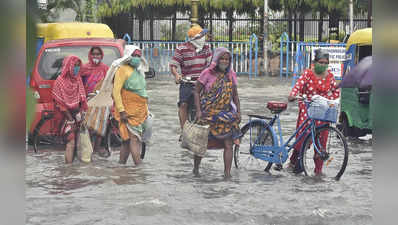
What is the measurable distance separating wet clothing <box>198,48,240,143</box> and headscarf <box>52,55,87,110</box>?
1.98 m

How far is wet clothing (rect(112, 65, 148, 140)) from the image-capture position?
840cm

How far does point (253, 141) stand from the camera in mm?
8172

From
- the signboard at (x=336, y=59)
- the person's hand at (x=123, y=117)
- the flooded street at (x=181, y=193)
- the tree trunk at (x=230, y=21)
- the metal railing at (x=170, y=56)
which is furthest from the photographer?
the tree trunk at (x=230, y=21)

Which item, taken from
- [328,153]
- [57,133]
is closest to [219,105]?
[328,153]

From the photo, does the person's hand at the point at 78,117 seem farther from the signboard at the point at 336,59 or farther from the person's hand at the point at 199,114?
the signboard at the point at 336,59

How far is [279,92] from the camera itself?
67.9 ft

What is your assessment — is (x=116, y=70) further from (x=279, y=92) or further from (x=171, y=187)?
(x=279, y=92)

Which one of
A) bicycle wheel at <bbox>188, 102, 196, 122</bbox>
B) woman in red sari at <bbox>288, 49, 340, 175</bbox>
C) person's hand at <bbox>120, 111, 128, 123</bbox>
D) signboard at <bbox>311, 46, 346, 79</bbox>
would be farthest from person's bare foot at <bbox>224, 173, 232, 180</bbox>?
signboard at <bbox>311, 46, 346, 79</bbox>

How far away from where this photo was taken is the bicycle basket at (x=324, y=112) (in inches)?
292

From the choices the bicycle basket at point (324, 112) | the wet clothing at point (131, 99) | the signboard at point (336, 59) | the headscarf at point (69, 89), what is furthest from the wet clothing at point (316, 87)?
the signboard at point (336, 59)

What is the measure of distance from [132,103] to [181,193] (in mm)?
2033

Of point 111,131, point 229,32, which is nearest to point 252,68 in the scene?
point 229,32

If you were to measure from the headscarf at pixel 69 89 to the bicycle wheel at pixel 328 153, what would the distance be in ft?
10.1

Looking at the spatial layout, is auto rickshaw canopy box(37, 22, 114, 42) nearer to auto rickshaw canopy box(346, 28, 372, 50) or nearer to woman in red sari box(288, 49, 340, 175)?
auto rickshaw canopy box(346, 28, 372, 50)
